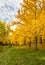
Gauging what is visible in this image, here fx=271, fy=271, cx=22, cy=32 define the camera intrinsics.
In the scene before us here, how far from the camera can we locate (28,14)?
36094mm

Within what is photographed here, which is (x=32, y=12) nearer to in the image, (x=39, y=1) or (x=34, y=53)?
(x=39, y=1)

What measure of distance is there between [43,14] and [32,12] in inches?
64.9

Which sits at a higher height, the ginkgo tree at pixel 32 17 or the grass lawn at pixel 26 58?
the ginkgo tree at pixel 32 17

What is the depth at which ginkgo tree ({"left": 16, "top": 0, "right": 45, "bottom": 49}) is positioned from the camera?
3491 centimetres

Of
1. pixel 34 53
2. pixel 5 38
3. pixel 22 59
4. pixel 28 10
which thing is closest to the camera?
pixel 22 59

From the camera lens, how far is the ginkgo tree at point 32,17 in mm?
34906

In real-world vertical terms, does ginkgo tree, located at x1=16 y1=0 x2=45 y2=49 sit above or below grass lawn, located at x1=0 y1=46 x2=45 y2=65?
above

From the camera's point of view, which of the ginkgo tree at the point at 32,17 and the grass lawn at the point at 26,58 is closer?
the grass lawn at the point at 26,58

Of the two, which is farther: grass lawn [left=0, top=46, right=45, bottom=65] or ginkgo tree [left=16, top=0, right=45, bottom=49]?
ginkgo tree [left=16, top=0, right=45, bottom=49]

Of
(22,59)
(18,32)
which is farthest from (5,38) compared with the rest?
(22,59)

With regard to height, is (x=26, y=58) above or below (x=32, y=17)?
below

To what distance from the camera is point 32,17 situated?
35750mm

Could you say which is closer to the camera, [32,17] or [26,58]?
[26,58]

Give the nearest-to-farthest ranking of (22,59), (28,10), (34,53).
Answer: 1. (22,59)
2. (34,53)
3. (28,10)
